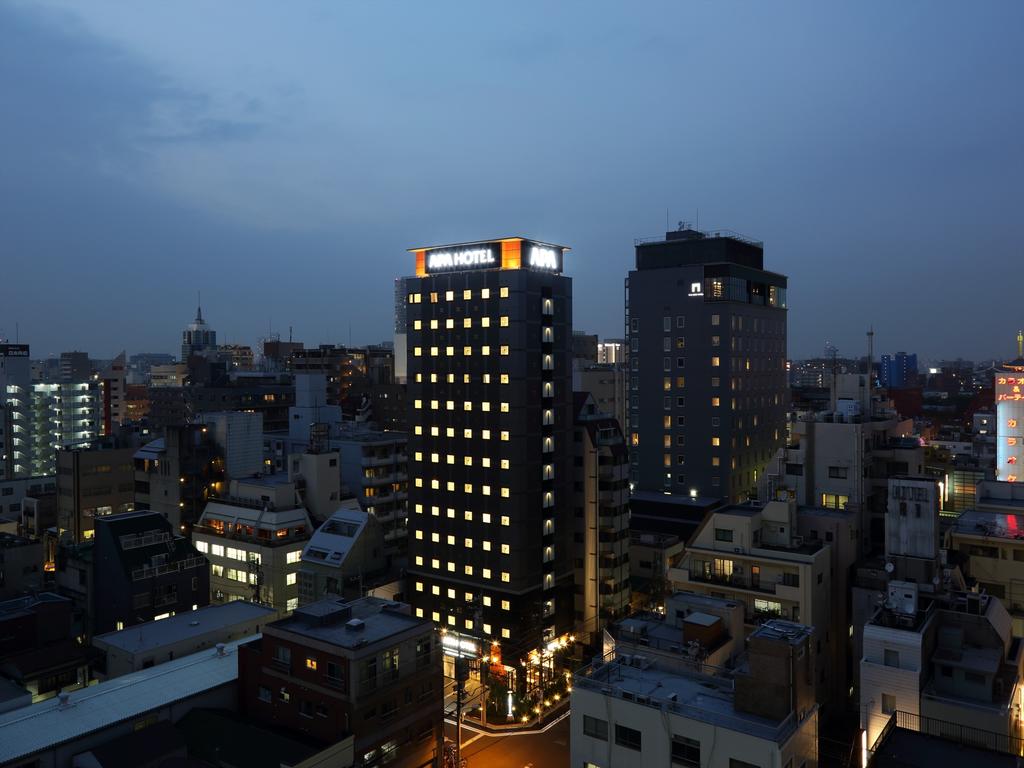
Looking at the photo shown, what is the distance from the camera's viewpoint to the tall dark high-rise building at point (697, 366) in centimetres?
9106

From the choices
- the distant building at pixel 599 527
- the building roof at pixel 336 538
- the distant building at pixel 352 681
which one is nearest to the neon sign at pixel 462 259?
the distant building at pixel 599 527

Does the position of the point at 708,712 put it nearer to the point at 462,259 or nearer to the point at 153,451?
the point at 462,259

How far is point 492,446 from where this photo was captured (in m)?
64.2

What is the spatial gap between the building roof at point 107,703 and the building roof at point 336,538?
2199cm

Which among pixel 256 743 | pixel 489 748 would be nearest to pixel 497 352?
pixel 489 748

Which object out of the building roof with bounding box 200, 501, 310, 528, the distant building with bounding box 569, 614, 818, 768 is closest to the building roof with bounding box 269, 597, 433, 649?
the distant building with bounding box 569, 614, 818, 768

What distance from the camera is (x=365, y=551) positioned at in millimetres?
67625

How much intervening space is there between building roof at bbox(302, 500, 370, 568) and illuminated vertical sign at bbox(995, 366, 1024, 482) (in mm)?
85765

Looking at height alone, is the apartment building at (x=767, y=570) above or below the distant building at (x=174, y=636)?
above

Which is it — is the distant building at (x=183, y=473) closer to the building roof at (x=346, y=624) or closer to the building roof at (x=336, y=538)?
the building roof at (x=336, y=538)

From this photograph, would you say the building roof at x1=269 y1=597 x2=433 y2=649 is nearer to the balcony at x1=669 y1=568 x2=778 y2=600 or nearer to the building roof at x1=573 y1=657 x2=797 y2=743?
the building roof at x1=573 y1=657 x2=797 y2=743

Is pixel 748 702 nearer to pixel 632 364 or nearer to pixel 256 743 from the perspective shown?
pixel 256 743

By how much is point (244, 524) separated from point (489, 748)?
127 feet

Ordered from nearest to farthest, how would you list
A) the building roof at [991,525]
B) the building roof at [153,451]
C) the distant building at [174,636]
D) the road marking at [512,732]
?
1. the distant building at [174,636]
2. the road marking at [512,732]
3. the building roof at [991,525]
4. the building roof at [153,451]
